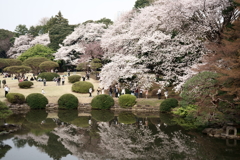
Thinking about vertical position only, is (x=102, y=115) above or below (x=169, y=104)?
below

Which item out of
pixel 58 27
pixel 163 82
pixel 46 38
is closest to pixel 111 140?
pixel 163 82

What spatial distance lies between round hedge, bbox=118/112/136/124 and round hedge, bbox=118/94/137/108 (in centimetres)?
161

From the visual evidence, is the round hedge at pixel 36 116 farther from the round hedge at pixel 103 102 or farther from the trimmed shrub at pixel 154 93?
the trimmed shrub at pixel 154 93

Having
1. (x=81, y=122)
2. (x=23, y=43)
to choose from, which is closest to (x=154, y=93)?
(x=81, y=122)

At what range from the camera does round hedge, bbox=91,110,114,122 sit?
76.4ft

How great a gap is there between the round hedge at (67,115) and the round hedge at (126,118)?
4283 millimetres

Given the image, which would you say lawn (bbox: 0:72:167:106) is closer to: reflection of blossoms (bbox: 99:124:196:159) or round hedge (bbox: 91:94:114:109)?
round hedge (bbox: 91:94:114:109)

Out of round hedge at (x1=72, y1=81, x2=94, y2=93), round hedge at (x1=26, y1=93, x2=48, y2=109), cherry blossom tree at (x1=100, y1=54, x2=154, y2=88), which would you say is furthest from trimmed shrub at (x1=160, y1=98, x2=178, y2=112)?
round hedge at (x1=26, y1=93, x2=48, y2=109)

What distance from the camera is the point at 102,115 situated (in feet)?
83.0

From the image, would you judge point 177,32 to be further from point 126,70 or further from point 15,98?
point 15,98

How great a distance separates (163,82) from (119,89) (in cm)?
744

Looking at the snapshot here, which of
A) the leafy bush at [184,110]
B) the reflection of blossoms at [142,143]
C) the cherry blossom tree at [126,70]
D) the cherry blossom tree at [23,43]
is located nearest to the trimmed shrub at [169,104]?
the leafy bush at [184,110]

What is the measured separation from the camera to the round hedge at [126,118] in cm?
2234

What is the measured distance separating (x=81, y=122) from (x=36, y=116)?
5.30 m
